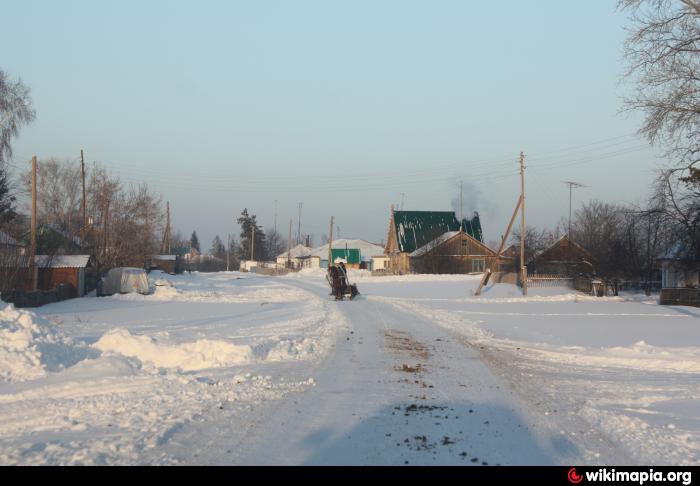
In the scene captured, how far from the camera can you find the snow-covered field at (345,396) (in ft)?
24.3

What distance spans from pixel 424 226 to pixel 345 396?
8013cm

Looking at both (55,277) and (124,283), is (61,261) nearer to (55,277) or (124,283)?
(55,277)

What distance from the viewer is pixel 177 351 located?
14375mm

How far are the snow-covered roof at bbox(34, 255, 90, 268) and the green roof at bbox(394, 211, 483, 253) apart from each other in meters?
50.3

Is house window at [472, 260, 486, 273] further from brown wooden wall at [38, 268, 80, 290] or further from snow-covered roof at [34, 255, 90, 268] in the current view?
brown wooden wall at [38, 268, 80, 290]

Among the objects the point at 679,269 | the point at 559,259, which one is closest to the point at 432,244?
the point at 559,259

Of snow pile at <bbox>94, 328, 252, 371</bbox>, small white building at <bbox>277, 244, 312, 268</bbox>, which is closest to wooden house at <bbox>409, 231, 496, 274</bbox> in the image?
small white building at <bbox>277, 244, 312, 268</bbox>

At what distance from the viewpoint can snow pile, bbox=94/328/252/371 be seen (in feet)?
45.5

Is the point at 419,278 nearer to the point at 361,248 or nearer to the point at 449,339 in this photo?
the point at 449,339

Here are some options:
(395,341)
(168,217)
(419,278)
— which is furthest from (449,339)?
(168,217)

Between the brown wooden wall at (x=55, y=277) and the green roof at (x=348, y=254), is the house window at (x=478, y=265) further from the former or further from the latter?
the brown wooden wall at (x=55, y=277)
